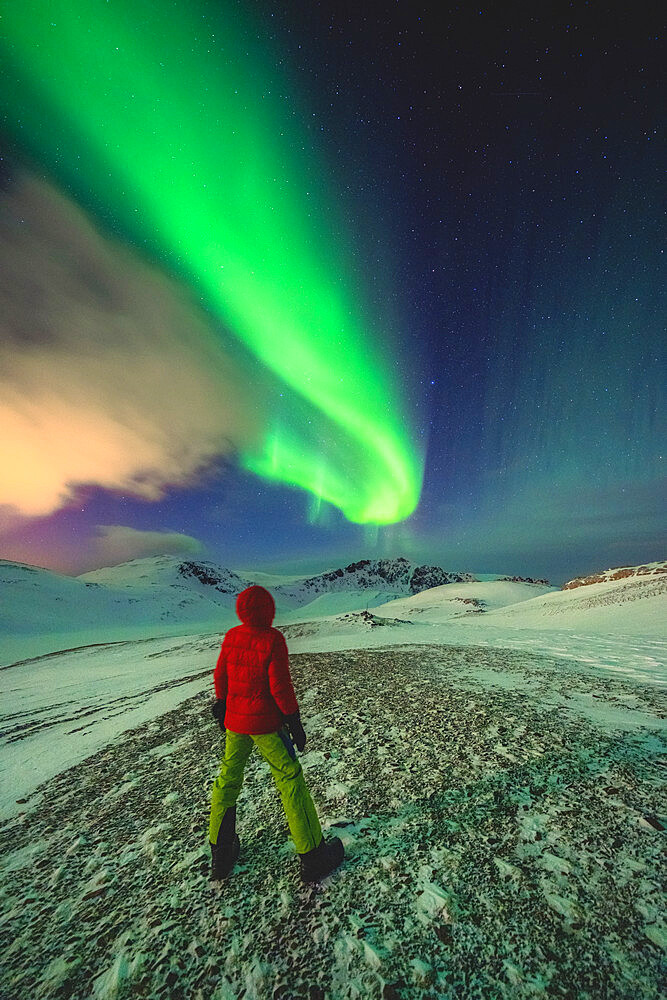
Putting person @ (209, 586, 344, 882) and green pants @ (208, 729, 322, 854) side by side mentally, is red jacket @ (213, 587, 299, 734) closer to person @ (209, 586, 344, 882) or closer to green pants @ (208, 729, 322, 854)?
person @ (209, 586, 344, 882)

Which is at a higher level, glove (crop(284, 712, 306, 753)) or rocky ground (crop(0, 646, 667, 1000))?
glove (crop(284, 712, 306, 753))

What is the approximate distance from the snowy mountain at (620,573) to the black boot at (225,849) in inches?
1799

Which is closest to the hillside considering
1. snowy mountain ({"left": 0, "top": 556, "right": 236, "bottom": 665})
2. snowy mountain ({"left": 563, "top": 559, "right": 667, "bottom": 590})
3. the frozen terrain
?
snowy mountain ({"left": 0, "top": 556, "right": 236, "bottom": 665})

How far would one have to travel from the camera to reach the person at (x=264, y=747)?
11.6 feet

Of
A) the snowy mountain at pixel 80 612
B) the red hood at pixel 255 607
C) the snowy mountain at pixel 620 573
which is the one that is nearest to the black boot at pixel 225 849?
the red hood at pixel 255 607

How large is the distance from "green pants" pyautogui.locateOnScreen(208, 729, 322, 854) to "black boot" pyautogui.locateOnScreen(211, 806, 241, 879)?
0.05 m

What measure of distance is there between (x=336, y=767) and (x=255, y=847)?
64.9 inches

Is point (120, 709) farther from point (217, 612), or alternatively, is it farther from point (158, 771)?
point (217, 612)

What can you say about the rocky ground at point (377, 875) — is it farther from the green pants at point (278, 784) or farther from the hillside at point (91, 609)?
the hillside at point (91, 609)

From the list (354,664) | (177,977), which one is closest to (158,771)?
(177,977)

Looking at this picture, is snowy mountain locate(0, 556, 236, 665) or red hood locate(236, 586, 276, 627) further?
snowy mountain locate(0, 556, 236, 665)

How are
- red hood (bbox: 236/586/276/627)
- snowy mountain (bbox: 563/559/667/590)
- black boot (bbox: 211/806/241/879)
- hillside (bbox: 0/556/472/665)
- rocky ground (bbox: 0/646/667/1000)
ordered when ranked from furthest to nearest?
hillside (bbox: 0/556/472/665) → snowy mountain (bbox: 563/559/667/590) → red hood (bbox: 236/586/276/627) → black boot (bbox: 211/806/241/879) → rocky ground (bbox: 0/646/667/1000)

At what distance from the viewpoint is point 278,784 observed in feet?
11.8

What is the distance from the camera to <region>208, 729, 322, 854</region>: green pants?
3.49 m
